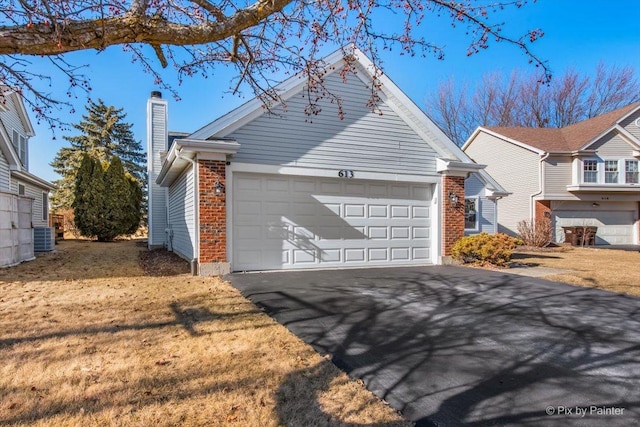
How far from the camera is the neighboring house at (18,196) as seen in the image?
963 centimetres

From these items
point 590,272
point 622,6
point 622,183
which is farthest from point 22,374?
point 622,183

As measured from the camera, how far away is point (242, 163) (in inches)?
339

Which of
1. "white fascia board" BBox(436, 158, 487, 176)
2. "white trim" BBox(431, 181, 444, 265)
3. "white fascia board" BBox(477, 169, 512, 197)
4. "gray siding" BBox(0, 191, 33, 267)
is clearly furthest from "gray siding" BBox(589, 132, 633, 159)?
"gray siding" BBox(0, 191, 33, 267)

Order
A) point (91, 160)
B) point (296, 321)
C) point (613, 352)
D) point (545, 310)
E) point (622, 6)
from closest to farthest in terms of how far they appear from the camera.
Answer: point (613, 352) < point (296, 321) < point (545, 310) < point (622, 6) < point (91, 160)

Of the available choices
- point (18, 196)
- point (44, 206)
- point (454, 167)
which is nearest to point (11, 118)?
point (44, 206)

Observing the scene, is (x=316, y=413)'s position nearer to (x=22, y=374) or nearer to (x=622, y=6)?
(x=22, y=374)

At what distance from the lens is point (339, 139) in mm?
9570

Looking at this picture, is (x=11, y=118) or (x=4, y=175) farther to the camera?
(x=11, y=118)

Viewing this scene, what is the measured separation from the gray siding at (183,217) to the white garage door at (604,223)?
64.1 feet

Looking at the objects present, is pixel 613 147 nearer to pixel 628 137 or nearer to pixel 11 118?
pixel 628 137

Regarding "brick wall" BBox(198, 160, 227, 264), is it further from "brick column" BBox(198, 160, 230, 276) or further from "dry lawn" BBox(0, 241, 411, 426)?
"dry lawn" BBox(0, 241, 411, 426)

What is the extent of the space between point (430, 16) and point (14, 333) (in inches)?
258

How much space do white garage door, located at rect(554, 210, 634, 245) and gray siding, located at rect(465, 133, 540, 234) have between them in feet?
5.98

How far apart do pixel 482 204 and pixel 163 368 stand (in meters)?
16.9
